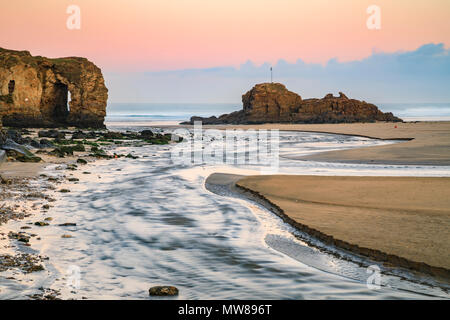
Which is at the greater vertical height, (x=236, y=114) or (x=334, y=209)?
(x=236, y=114)

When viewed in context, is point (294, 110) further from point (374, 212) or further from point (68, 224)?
point (68, 224)

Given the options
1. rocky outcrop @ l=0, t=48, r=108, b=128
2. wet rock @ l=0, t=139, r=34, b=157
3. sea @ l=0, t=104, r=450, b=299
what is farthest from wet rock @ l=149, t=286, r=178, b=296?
rocky outcrop @ l=0, t=48, r=108, b=128

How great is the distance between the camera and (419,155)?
18.1m

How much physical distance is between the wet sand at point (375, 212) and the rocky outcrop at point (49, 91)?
130ft

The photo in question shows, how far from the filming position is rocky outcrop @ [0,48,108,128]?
43.5 m

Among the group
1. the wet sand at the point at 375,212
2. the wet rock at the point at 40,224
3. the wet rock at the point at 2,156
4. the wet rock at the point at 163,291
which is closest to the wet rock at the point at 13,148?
the wet rock at the point at 2,156

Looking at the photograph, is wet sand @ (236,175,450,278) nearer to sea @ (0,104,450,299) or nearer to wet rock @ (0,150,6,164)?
sea @ (0,104,450,299)

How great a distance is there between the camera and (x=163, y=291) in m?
4.28

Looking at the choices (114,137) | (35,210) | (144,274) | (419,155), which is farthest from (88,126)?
(144,274)

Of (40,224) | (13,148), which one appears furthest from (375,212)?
(13,148)

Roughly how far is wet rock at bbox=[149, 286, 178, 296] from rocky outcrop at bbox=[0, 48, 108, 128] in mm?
43560

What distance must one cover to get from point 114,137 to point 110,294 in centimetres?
3030

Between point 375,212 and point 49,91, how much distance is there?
48.4 metres
